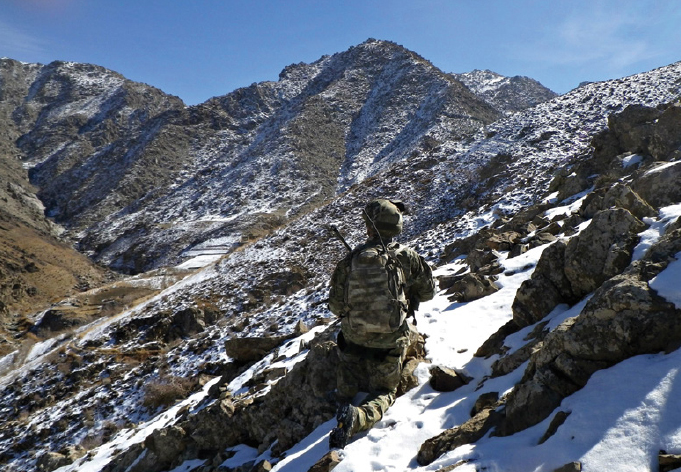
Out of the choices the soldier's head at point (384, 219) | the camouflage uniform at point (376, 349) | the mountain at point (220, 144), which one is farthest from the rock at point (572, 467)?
the mountain at point (220, 144)

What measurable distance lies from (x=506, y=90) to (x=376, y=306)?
→ 306 ft

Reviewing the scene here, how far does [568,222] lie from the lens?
8125mm

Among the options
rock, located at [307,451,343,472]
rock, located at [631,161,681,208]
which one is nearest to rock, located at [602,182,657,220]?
rock, located at [631,161,681,208]

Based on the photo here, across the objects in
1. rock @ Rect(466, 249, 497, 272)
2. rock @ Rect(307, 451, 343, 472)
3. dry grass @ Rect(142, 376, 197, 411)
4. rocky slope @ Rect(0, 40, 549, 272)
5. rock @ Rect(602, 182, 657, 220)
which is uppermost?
rocky slope @ Rect(0, 40, 549, 272)

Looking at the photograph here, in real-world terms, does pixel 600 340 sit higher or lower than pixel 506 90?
lower

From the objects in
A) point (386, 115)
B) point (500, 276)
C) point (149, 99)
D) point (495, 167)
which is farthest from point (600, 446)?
point (149, 99)

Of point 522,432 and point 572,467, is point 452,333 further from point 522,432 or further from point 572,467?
point 572,467

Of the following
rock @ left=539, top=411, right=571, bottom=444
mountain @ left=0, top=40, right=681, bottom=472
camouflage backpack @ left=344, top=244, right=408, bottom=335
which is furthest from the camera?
camouflage backpack @ left=344, top=244, right=408, bottom=335

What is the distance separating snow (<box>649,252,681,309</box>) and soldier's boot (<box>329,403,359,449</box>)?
2573 millimetres

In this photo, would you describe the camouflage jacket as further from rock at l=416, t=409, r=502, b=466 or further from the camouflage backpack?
rock at l=416, t=409, r=502, b=466

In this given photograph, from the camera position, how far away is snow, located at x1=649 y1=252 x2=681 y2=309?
2.68m

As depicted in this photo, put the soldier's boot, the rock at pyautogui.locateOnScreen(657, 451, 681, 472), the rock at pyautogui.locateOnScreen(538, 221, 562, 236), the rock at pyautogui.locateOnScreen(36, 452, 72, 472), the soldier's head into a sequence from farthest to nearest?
1. the rock at pyautogui.locateOnScreen(36, 452, 72, 472)
2. the rock at pyautogui.locateOnScreen(538, 221, 562, 236)
3. the soldier's head
4. the soldier's boot
5. the rock at pyautogui.locateOnScreen(657, 451, 681, 472)

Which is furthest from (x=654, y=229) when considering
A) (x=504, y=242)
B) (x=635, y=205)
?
(x=504, y=242)

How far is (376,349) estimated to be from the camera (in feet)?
14.8
